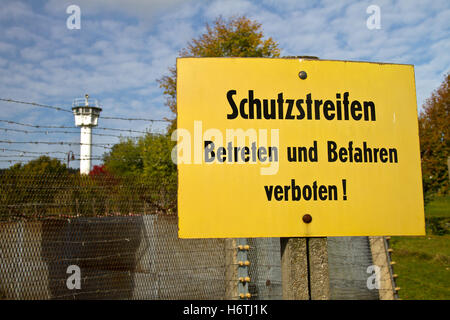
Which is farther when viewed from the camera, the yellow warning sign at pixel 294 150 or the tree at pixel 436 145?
the tree at pixel 436 145

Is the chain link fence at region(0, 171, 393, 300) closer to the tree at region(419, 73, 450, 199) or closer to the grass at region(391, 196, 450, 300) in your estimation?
the grass at region(391, 196, 450, 300)

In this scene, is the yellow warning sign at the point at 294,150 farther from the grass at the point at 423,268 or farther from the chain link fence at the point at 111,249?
the grass at the point at 423,268

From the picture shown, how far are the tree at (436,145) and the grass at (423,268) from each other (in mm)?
5178

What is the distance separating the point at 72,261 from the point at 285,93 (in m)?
3.81

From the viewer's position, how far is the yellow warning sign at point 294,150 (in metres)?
1.71

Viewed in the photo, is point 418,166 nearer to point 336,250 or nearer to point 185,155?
point 185,155

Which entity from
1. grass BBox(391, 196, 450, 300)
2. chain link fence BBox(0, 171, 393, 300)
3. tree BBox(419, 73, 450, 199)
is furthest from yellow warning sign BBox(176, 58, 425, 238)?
tree BBox(419, 73, 450, 199)

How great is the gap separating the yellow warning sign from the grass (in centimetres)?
574

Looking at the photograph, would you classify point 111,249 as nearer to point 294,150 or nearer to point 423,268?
point 294,150

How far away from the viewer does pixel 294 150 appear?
1.75 metres

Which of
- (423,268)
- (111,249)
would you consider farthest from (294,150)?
(423,268)

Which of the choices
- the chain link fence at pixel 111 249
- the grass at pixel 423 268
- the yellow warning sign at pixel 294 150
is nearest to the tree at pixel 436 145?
the grass at pixel 423 268

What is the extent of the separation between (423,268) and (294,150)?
905 cm
